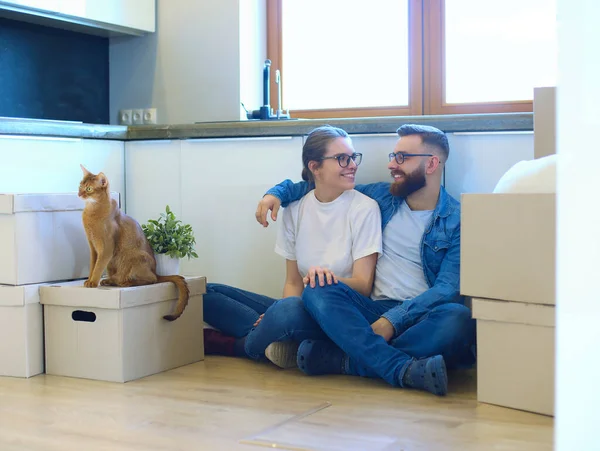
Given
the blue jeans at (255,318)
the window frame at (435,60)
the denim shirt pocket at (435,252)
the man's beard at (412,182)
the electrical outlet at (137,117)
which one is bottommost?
the blue jeans at (255,318)

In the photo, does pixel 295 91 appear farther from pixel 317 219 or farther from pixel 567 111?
pixel 567 111

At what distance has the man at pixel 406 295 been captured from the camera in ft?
8.11

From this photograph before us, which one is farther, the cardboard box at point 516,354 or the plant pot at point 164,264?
the plant pot at point 164,264

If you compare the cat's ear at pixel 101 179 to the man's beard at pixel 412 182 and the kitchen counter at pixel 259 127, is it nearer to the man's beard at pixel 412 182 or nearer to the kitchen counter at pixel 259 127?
the kitchen counter at pixel 259 127

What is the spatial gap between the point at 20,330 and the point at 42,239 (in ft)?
1.00

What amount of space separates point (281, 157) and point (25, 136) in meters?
1.00

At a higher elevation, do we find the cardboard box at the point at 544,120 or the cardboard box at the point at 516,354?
the cardboard box at the point at 544,120

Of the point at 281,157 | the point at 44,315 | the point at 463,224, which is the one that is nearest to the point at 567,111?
the point at 463,224

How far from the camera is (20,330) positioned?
2.67 metres

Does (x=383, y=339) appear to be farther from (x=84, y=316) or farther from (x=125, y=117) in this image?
(x=125, y=117)

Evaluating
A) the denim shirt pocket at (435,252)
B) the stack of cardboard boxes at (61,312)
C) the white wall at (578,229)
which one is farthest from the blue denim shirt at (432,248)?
the white wall at (578,229)

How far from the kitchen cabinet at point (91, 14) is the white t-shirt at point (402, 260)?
75.5 inches

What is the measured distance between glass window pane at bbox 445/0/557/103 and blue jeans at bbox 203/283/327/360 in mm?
1413

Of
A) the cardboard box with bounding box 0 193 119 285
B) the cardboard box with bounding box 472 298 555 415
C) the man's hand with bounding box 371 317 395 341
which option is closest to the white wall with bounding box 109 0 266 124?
the cardboard box with bounding box 0 193 119 285
